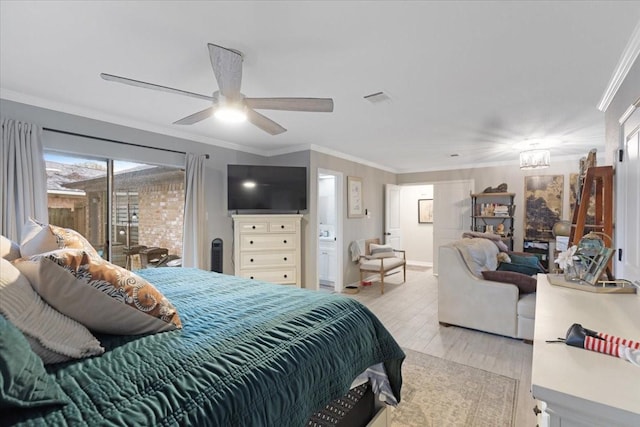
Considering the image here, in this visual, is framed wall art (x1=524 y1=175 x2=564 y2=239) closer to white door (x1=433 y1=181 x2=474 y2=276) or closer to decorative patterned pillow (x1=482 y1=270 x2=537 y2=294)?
white door (x1=433 y1=181 x2=474 y2=276)

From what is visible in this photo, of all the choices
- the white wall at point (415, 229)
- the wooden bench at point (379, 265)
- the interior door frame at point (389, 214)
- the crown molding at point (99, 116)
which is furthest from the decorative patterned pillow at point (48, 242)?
the white wall at point (415, 229)

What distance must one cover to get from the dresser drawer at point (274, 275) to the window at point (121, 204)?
96cm

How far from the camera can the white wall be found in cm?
761

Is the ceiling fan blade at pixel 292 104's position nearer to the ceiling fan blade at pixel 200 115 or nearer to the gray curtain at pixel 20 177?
the ceiling fan blade at pixel 200 115

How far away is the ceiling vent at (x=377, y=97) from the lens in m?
2.62

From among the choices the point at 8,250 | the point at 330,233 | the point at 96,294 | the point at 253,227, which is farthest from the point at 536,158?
the point at 8,250

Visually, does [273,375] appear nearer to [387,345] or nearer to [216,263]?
[387,345]

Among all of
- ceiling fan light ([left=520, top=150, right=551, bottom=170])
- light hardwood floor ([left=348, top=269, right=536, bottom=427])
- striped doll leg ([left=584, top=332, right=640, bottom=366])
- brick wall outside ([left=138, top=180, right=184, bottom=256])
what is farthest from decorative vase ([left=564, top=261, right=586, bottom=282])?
brick wall outside ([left=138, top=180, right=184, bottom=256])

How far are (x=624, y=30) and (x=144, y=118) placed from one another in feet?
13.0

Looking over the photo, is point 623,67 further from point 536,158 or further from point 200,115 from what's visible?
point 200,115

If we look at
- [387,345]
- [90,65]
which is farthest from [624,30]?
[90,65]

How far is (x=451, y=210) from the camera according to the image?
627 cm

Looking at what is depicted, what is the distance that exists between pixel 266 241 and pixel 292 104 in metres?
2.57

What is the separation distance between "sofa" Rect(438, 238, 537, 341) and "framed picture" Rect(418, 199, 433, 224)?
3.91m
